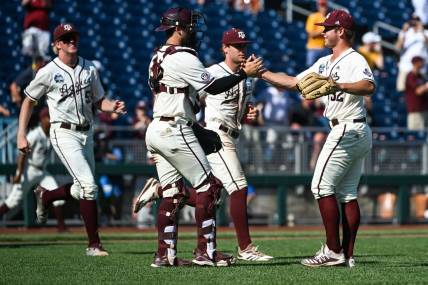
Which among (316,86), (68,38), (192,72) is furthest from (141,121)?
(316,86)

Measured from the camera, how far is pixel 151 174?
16.1 meters

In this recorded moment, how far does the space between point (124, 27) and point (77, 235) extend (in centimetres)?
703

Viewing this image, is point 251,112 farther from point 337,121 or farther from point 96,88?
point 96,88

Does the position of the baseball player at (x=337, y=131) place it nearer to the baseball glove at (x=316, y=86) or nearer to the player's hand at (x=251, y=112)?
the baseball glove at (x=316, y=86)

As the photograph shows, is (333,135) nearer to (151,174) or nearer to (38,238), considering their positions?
(38,238)

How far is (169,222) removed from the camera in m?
8.23

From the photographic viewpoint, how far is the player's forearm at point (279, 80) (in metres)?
8.32

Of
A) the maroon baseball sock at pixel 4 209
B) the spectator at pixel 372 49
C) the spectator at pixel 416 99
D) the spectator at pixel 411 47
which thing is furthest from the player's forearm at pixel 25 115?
the spectator at pixel 411 47

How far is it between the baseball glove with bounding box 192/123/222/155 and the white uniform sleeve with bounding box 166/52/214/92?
0.50m

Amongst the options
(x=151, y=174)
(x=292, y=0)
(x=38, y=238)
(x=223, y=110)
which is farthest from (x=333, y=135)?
(x=292, y=0)

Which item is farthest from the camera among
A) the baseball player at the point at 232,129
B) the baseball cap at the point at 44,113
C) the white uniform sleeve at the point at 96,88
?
the baseball cap at the point at 44,113

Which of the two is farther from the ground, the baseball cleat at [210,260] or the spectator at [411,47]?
the spectator at [411,47]

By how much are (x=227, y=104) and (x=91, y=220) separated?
1789mm

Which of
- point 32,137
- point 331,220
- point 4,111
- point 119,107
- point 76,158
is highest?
point 4,111
